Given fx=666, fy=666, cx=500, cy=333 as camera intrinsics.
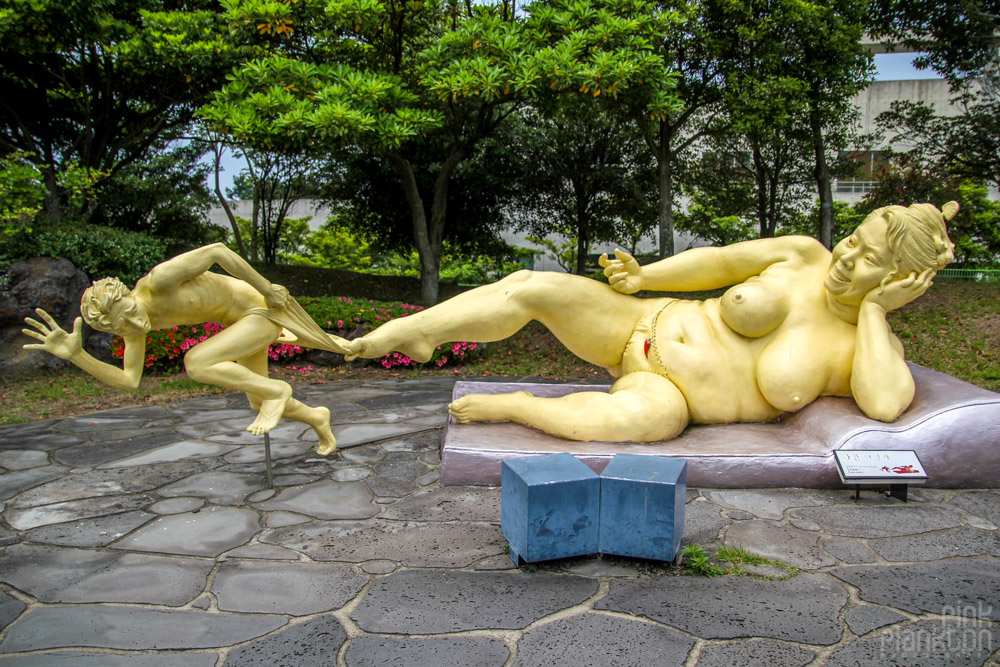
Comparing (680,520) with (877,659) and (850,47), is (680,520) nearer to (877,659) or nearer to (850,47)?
(877,659)

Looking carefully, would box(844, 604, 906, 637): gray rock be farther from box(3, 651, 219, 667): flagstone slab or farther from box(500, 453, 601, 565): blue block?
box(3, 651, 219, 667): flagstone slab

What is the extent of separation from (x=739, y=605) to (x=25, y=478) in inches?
159

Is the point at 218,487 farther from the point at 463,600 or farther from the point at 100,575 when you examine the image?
the point at 463,600

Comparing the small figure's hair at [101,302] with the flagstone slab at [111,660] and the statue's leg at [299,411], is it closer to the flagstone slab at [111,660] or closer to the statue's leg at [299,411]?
the statue's leg at [299,411]

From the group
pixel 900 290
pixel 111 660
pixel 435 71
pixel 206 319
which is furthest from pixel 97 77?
pixel 900 290

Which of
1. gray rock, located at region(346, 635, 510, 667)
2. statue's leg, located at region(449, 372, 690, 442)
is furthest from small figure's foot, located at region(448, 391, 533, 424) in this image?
gray rock, located at region(346, 635, 510, 667)

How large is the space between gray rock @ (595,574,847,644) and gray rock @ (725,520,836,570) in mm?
142

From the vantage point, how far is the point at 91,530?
3.21 m

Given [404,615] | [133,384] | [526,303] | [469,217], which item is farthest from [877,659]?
[469,217]

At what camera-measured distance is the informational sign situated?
10.8 ft

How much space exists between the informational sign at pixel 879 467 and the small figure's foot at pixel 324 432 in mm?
2924

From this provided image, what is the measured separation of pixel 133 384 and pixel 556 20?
5.46m

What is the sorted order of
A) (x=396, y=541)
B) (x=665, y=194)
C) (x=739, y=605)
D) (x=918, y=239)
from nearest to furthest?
1. (x=739, y=605)
2. (x=396, y=541)
3. (x=918, y=239)
4. (x=665, y=194)

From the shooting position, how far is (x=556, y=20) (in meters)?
6.89
